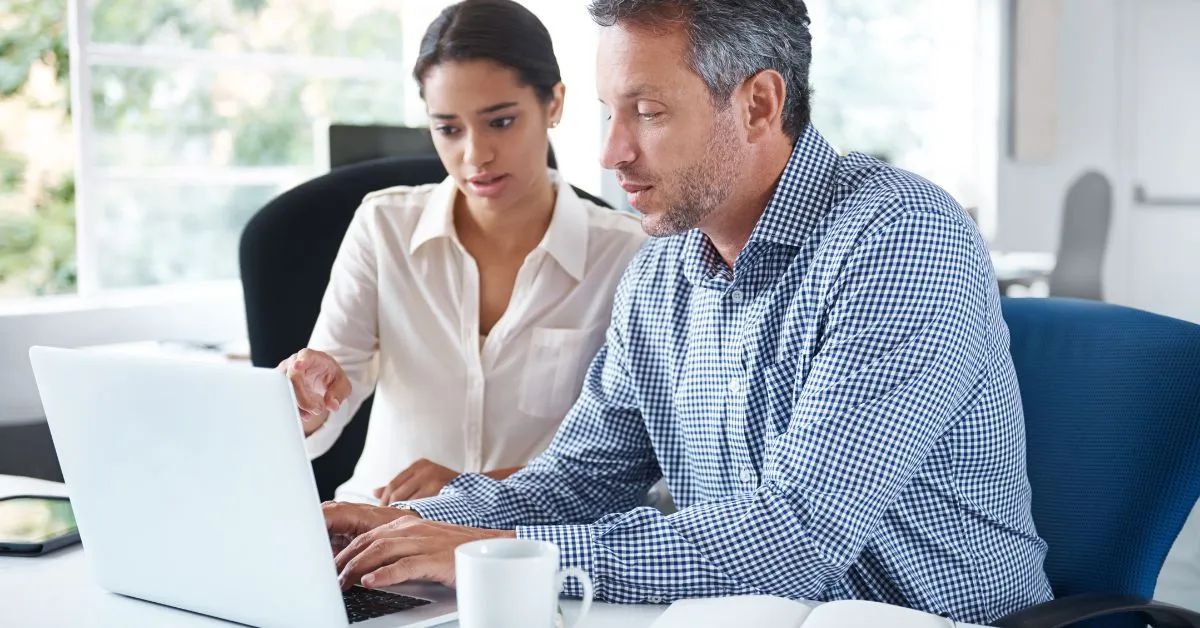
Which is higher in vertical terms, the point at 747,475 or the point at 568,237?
the point at 568,237

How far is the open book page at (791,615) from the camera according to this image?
0.90m

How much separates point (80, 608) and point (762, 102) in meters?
0.86

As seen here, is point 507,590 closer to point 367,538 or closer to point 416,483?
point 367,538

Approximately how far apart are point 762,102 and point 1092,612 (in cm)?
63

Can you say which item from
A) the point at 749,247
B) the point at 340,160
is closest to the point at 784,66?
the point at 749,247

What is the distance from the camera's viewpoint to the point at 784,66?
1.36 meters

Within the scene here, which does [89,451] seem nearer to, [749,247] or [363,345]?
[749,247]

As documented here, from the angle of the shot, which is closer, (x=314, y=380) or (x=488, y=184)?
(x=314, y=380)

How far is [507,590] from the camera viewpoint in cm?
78

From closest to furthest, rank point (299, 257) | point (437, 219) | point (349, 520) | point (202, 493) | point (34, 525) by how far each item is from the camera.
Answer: point (202, 493) → point (349, 520) → point (34, 525) → point (437, 219) → point (299, 257)

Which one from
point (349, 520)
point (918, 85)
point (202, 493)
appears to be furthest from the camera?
point (918, 85)

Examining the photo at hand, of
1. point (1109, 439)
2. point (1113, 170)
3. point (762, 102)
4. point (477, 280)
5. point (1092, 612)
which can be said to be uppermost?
A: point (762, 102)

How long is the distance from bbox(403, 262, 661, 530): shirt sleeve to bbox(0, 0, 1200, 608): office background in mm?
1536

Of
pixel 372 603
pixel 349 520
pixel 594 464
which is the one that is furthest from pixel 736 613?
pixel 594 464
